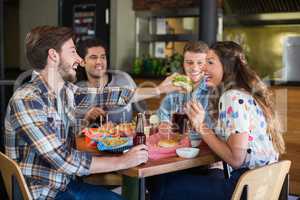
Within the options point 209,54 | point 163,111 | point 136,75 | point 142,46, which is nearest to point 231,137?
point 209,54

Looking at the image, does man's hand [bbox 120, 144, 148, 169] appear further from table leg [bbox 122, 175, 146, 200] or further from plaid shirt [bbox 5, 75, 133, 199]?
table leg [bbox 122, 175, 146, 200]

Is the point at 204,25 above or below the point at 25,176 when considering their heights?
above

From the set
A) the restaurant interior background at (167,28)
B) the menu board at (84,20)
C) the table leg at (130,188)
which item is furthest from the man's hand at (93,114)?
the menu board at (84,20)

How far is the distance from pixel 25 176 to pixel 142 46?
12.7 feet

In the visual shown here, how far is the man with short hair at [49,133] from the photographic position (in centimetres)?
180

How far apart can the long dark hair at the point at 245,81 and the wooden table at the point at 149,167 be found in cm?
30

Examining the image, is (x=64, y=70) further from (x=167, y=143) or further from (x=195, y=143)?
(x=195, y=143)

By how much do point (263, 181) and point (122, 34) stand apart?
3.85m

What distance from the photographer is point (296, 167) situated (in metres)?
3.99

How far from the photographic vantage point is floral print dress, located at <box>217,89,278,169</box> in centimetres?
200

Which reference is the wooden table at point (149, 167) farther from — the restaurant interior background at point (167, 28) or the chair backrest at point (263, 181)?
the restaurant interior background at point (167, 28)

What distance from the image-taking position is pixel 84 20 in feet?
18.7

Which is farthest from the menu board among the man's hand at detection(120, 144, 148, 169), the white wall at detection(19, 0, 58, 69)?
the man's hand at detection(120, 144, 148, 169)

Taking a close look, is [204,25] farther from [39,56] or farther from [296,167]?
[39,56]
